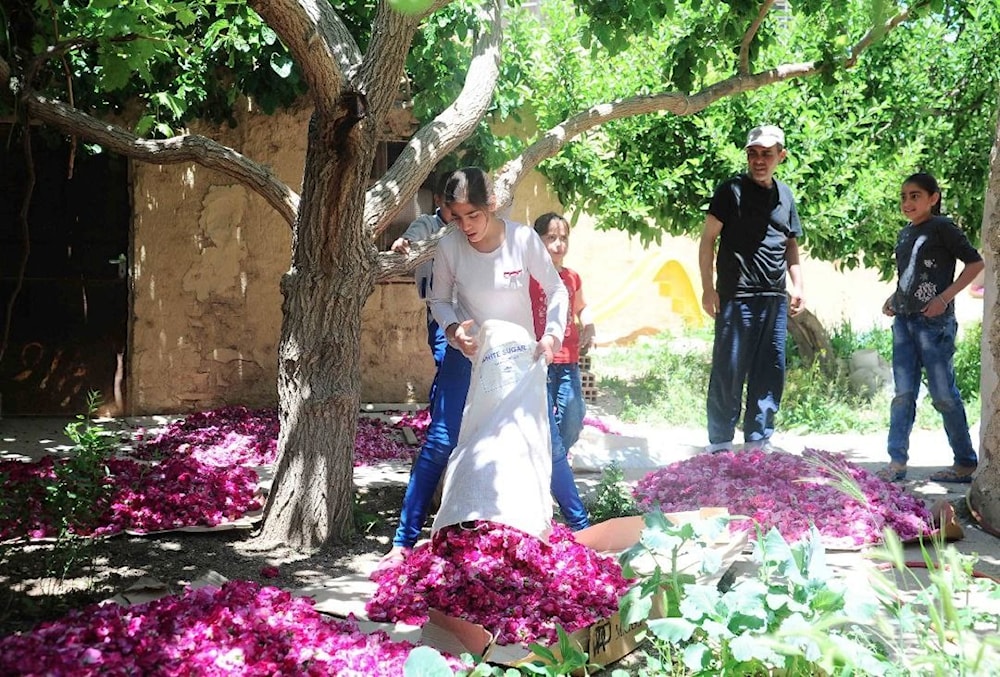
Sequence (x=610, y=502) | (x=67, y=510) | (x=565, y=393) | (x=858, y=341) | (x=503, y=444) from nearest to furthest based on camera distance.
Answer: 1. (x=503, y=444)
2. (x=67, y=510)
3. (x=610, y=502)
4. (x=565, y=393)
5. (x=858, y=341)

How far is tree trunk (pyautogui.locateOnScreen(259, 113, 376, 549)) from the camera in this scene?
5023 mm

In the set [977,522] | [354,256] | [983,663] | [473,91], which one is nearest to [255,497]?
[354,256]

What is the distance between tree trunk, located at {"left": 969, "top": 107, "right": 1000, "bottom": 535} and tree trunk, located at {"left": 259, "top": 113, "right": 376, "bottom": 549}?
3.40 m

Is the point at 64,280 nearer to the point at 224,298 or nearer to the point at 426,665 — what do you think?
the point at 224,298

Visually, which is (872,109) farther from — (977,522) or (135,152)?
(135,152)

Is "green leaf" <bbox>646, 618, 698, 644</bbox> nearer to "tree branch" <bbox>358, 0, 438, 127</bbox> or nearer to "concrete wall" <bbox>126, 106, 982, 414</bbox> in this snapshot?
"tree branch" <bbox>358, 0, 438, 127</bbox>

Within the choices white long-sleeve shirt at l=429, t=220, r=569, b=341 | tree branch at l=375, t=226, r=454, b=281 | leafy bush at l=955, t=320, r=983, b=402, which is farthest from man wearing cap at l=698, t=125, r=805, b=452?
leafy bush at l=955, t=320, r=983, b=402

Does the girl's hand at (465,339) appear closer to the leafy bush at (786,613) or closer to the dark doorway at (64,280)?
the leafy bush at (786,613)

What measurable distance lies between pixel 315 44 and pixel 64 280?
16.4 feet

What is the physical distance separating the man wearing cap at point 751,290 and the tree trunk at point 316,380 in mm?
2540

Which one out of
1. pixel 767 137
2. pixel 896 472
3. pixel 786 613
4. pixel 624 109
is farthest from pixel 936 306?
pixel 786 613

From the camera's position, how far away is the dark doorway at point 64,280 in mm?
8477

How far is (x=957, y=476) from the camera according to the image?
260 inches

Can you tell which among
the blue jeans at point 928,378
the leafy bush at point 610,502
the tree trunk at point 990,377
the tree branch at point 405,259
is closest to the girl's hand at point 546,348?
the tree branch at point 405,259
